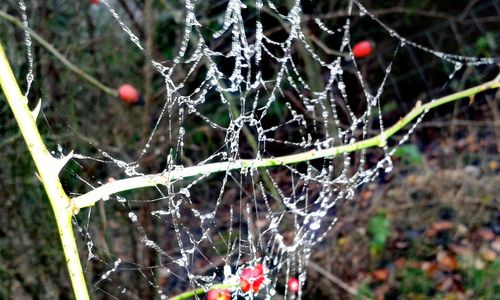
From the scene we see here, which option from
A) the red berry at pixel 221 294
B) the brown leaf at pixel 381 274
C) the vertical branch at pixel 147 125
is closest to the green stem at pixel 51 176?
the red berry at pixel 221 294

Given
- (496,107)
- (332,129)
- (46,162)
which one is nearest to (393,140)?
(496,107)

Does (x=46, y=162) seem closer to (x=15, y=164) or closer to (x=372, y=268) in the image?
(x=15, y=164)

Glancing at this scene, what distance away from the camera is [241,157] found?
2375mm

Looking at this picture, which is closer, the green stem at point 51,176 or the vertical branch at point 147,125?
the green stem at point 51,176

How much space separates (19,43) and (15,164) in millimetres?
373

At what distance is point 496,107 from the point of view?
133 inches

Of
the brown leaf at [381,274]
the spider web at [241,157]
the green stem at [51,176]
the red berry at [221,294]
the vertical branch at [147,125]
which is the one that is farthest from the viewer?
the brown leaf at [381,274]

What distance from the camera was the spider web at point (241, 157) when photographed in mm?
1556

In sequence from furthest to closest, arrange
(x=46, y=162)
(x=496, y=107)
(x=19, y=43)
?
(x=496, y=107)
(x=19, y=43)
(x=46, y=162)

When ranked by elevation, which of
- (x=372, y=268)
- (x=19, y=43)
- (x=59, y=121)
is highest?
(x=19, y=43)

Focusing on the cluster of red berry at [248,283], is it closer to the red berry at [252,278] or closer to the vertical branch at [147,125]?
the red berry at [252,278]

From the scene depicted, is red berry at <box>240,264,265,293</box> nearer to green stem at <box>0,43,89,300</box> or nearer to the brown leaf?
green stem at <box>0,43,89,300</box>

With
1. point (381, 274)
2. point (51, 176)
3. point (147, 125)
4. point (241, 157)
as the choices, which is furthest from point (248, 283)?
point (381, 274)

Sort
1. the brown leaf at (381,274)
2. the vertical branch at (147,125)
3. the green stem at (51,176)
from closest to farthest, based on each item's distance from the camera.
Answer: the green stem at (51,176), the vertical branch at (147,125), the brown leaf at (381,274)
